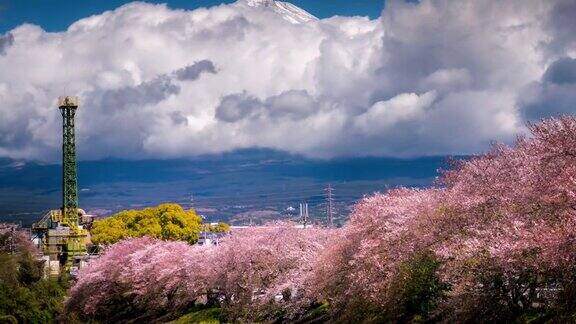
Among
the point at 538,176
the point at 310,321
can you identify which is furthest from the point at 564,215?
the point at 310,321

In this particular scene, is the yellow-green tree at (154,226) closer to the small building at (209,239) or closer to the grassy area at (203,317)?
the small building at (209,239)

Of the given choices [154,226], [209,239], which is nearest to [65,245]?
[154,226]

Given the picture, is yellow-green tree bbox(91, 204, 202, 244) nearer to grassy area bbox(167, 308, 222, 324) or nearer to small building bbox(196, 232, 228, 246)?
small building bbox(196, 232, 228, 246)

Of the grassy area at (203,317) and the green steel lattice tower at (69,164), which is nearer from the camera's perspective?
the grassy area at (203,317)

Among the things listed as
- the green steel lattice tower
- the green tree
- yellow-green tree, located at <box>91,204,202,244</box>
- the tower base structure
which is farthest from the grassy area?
the green steel lattice tower

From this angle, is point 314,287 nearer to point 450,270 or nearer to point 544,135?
point 450,270

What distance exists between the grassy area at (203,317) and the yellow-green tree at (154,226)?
48543 millimetres

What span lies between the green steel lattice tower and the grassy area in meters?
67.7

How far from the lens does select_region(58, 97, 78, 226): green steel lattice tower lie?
125 metres

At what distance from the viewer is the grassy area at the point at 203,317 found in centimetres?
5687

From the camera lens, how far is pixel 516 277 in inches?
1158

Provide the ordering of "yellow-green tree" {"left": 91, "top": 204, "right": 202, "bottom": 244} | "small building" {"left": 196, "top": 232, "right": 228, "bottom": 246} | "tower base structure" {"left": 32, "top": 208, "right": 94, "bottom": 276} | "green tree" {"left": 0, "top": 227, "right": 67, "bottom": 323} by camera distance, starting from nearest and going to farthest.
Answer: "green tree" {"left": 0, "top": 227, "right": 67, "bottom": 323}
"small building" {"left": 196, "top": 232, "right": 228, "bottom": 246}
"yellow-green tree" {"left": 91, "top": 204, "right": 202, "bottom": 244}
"tower base structure" {"left": 32, "top": 208, "right": 94, "bottom": 276}

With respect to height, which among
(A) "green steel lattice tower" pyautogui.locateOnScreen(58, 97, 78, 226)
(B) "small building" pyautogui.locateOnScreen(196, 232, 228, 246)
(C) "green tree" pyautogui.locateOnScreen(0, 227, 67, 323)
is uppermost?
(A) "green steel lattice tower" pyautogui.locateOnScreen(58, 97, 78, 226)

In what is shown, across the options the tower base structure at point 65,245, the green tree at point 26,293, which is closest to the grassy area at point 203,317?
the green tree at point 26,293
